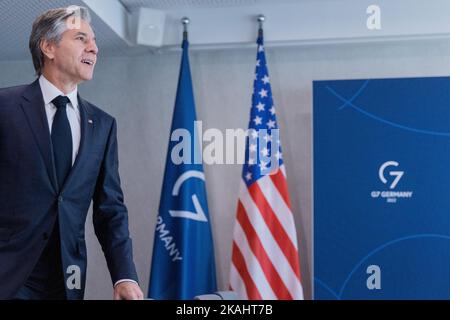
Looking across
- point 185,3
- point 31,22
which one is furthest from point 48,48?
point 185,3

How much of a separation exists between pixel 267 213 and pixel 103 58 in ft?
2.70

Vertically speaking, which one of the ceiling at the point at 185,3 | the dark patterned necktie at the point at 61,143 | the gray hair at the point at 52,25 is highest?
the ceiling at the point at 185,3

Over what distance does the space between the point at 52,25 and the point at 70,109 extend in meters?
0.09

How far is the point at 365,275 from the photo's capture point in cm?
195

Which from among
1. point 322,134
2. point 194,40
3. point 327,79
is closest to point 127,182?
point 194,40

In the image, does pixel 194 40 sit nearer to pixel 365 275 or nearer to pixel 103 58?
pixel 103 58

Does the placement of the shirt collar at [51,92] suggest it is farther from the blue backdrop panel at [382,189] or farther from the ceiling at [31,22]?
the blue backdrop panel at [382,189]

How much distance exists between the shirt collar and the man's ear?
0.03 metres

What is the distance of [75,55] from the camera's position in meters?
0.63

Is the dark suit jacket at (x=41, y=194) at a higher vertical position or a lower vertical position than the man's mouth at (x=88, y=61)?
lower

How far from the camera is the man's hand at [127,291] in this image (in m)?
0.61

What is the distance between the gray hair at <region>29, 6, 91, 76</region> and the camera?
66cm

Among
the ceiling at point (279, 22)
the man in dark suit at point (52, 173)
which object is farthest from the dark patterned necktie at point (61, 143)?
the ceiling at point (279, 22)

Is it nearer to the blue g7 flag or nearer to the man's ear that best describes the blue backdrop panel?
the blue g7 flag
